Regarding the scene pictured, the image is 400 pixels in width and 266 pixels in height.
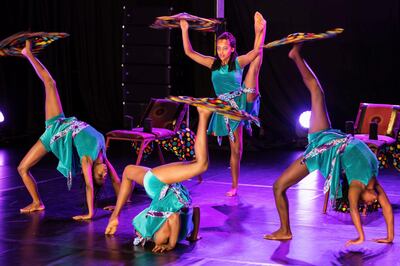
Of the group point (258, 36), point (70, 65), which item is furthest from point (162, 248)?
point (70, 65)

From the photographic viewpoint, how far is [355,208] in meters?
5.05

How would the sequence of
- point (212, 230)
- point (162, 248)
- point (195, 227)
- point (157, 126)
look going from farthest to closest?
1. point (157, 126)
2. point (212, 230)
3. point (195, 227)
4. point (162, 248)

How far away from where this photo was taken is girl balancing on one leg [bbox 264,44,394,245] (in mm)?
5125

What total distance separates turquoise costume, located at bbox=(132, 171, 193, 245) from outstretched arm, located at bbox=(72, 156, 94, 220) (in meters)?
0.87

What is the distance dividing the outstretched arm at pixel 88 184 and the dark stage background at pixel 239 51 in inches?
154

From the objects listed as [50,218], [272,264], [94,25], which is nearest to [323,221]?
[272,264]

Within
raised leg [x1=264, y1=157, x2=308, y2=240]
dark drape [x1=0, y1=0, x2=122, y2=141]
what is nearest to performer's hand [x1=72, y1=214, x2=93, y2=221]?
raised leg [x1=264, y1=157, x2=308, y2=240]

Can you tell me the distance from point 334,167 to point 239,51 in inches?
232

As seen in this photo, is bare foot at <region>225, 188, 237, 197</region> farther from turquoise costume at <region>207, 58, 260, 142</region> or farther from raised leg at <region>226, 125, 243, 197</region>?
turquoise costume at <region>207, 58, 260, 142</region>

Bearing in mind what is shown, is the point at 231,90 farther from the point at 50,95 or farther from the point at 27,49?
the point at 27,49

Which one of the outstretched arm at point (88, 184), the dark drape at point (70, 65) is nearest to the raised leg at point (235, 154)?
the outstretched arm at point (88, 184)

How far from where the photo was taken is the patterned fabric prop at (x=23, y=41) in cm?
640

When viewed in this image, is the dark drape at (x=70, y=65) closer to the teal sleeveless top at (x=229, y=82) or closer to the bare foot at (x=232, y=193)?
the bare foot at (x=232, y=193)

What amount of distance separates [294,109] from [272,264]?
6128 mm
